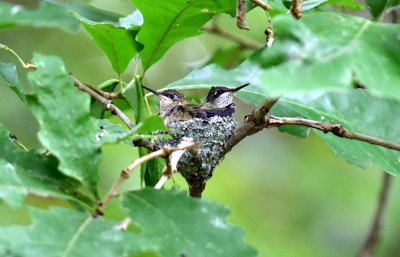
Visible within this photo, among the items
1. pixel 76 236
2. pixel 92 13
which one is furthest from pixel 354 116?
pixel 92 13

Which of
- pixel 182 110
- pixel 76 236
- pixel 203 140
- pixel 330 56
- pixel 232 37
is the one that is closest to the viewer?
pixel 330 56

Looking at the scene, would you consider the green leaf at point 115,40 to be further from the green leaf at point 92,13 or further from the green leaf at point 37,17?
the green leaf at point 92,13

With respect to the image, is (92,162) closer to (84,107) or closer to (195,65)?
(84,107)

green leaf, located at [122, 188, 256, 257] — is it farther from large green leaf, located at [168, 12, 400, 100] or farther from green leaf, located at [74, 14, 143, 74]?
green leaf, located at [74, 14, 143, 74]

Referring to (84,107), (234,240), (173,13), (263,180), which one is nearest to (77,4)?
(173,13)

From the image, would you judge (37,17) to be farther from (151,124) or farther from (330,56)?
(330,56)
